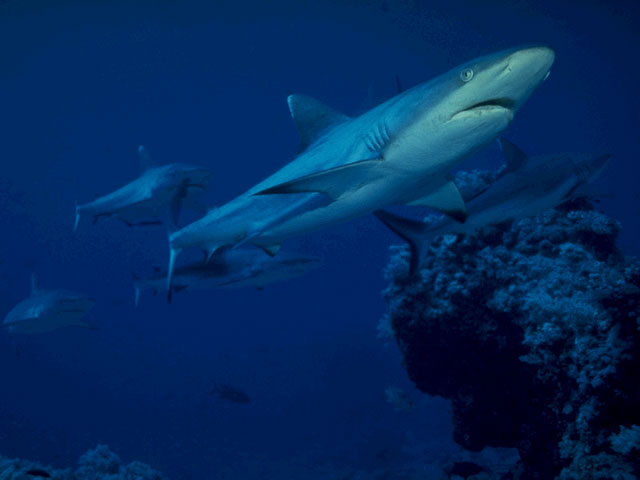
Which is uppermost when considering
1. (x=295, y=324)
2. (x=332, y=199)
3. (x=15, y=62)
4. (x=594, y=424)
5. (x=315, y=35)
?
(x=15, y=62)

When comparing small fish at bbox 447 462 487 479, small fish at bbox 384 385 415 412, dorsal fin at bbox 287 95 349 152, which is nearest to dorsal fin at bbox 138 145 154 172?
dorsal fin at bbox 287 95 349 152

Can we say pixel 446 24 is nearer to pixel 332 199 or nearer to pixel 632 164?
pixel 632 164

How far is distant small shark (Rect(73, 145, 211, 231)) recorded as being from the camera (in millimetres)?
8430

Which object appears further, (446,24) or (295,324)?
(295,324)

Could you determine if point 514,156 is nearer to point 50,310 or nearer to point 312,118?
point 312,118

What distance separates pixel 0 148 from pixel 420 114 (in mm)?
83056

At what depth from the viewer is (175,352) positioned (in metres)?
46.8

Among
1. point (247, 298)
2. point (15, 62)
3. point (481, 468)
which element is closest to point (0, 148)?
point (15, 62)

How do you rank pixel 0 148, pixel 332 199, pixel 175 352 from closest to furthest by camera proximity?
pixel 332 199 < pixel 175 352 < pixel 0 148

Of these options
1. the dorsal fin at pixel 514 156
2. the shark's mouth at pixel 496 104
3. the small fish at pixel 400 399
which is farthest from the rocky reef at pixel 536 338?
the small fish at pixel 400 399

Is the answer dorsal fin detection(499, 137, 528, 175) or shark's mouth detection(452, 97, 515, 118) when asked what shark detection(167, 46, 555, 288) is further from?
dorsal fin detection(499, 137, 528, 175)

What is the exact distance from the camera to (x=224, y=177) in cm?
9956

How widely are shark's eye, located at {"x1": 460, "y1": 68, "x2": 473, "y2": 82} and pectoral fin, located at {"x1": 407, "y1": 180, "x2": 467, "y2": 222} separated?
1.50 meters

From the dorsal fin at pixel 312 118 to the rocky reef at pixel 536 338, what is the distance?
11.4ft
